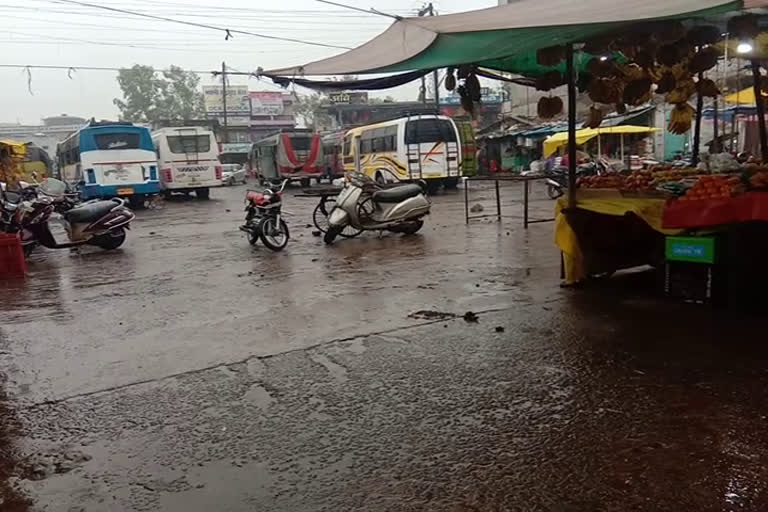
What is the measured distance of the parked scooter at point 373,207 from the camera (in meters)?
10.3

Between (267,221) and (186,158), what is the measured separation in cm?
1348

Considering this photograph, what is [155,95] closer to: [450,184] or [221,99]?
[221,99]

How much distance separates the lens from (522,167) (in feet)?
101

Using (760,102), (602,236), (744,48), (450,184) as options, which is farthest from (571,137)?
(450,184)

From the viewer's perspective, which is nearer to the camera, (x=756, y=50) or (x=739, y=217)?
(x=739, y=217)

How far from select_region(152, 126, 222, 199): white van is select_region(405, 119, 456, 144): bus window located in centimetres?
695

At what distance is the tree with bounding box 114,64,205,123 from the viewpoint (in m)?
53.6

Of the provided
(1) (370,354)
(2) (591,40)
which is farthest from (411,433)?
(2) (591,40)

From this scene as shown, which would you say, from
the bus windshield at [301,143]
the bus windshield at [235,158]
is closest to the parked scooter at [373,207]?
the bus windshield at [301,143]

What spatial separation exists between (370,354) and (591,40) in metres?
3.03

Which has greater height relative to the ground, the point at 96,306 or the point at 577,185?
the point at 577,185

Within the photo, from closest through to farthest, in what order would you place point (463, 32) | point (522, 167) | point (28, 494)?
point (28, 494) → point (463, 32) → point (522, 167)

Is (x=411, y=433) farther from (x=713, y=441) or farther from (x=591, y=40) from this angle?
(x=591, y=40)

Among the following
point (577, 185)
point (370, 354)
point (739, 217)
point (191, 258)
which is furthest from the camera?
point (191, 258)
